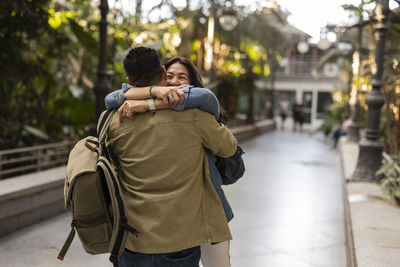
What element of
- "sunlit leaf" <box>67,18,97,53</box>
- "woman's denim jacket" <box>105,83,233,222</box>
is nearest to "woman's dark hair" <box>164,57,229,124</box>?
"woman's denim jacket" <box>105,83,233,222</box>

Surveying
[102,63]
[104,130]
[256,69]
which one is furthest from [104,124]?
[256,69]

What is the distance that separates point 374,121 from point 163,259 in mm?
5359

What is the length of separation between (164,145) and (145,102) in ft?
0.62

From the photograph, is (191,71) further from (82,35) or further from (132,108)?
(82,35)

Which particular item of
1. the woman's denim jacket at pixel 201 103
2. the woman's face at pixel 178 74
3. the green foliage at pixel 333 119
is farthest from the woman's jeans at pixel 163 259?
the green foliage at pixel 333 119

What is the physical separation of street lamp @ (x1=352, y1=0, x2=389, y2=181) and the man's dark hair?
16.7 ft

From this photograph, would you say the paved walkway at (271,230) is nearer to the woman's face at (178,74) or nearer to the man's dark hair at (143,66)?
the woman's face at (178,74)

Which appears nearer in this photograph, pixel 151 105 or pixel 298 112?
pixel 151 105

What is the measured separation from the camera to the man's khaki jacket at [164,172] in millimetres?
1751

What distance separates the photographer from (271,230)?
4.80 m

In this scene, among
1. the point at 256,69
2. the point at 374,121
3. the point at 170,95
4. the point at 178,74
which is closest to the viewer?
the point at 170,95

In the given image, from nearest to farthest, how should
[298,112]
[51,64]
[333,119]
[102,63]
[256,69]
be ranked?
[102,63] < [51,64] < [256,69] < [333,119] < [298,112]

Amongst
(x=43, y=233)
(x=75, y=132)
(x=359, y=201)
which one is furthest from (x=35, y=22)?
(x=359, y=201)

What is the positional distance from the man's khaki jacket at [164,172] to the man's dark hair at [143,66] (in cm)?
17
